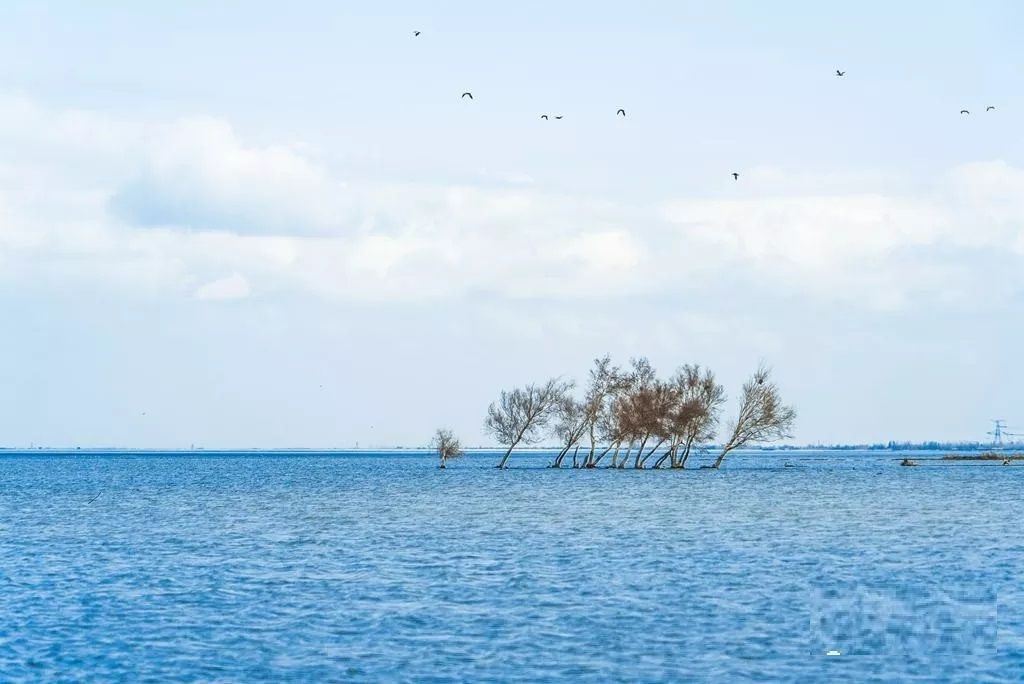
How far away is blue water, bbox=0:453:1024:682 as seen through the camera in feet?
82.0

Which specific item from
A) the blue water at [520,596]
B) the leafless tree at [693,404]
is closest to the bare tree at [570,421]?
the leafless tree at [693,404]

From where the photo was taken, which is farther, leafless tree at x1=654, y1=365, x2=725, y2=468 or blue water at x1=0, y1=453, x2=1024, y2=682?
leafless tree at x1=654, y1=365, x2=725, y2=468

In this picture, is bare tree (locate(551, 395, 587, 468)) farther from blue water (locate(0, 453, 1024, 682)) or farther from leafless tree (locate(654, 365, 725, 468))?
blue water (locate(0, 453, 1024, 682))

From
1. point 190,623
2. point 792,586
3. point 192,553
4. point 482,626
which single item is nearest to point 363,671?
point 482,626

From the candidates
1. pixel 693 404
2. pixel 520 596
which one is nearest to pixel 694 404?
pixel 693 404

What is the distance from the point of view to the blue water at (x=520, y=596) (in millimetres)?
25000

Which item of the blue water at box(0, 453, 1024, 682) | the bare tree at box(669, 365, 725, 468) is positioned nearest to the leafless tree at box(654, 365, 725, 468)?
the bare tree at box(669, 365, 725, 468)

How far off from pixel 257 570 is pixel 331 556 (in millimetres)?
4394

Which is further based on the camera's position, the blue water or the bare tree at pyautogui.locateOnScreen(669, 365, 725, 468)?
the bare tree at pyautogui.locateOnScreen(669, 365, 725, 468)

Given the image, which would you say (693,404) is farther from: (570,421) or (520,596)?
(520,596)

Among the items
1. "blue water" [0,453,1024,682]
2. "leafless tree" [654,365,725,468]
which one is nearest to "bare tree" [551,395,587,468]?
"leafless tree" [654,365,725,468]

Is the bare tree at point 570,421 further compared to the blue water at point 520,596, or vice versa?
the bare tree at point 570,421

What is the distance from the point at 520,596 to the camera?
33.5 metres

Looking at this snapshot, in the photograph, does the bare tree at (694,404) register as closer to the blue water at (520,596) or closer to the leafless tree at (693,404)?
the leafless tree at (693,404)
